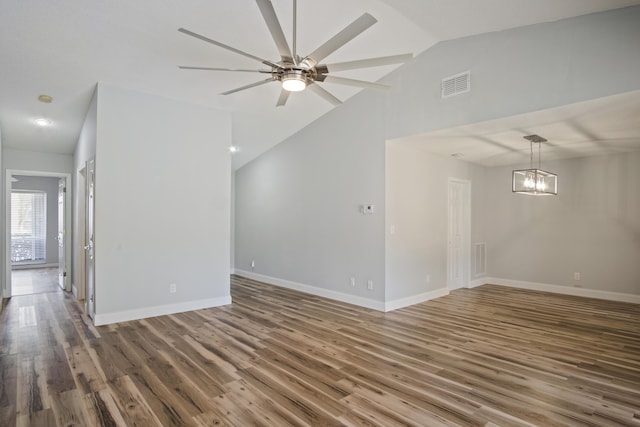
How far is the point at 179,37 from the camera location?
3.61 metres

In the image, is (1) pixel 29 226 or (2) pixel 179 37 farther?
(1) pixel 29 226

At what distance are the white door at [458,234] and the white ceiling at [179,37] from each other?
2.94 metres

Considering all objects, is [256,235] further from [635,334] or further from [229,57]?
[635,334]

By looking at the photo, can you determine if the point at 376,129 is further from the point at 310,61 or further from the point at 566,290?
the point at 566,290

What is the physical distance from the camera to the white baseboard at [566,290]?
19.1 feet

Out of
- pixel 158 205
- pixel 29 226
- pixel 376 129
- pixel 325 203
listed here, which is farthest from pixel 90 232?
pixel 29 226

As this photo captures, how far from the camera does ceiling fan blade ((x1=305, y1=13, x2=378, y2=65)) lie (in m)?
2.34

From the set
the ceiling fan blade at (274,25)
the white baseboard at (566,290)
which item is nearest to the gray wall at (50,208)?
the ceiling fan blade at (274,25)

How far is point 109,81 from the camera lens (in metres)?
4.35

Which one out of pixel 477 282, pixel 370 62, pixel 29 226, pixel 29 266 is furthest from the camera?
pixel 29 226

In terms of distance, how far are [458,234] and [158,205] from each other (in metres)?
5.29

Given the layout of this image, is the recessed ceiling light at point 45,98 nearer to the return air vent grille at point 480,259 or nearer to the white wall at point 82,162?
the white wall at point 82,162

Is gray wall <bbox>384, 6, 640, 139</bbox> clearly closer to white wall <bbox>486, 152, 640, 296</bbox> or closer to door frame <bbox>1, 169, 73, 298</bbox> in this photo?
white wall <bbox>486, 152, 640, 296</bbox>

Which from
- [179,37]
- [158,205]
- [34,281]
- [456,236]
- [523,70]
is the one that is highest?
[179,37]
